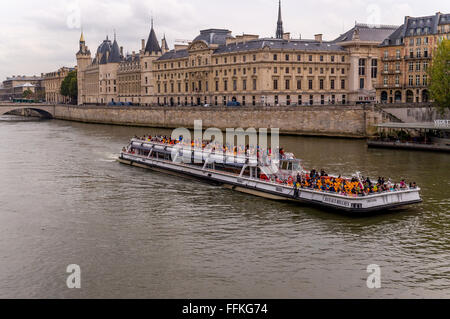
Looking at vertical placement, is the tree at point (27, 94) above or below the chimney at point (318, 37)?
below

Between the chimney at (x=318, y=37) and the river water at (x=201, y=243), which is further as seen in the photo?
the chimney at (x=318, y=37)

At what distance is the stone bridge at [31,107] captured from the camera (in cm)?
10589

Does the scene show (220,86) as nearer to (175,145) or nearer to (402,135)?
(402,135)

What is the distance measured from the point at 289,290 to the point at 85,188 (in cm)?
1872

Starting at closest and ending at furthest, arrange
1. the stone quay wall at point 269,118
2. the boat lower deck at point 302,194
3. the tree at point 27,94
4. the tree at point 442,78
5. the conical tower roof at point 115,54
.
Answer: the boat lower deck at point 302,194 → the tree at point 442,78 → the stone quay wall at point 269,118 → the conical tower roof at point 115,54 → the tree at point 27,94

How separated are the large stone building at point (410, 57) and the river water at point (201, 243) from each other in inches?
1528

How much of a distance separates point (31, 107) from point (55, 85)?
217 ft

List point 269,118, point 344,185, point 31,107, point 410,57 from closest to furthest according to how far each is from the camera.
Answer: point 344,185
point 269,118
point 410,57
point 31,107

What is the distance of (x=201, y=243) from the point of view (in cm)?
2116

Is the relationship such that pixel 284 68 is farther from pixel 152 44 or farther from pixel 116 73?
pixel 116 73

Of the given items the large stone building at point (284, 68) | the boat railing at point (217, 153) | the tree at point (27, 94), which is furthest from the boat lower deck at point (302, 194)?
the tree at point (27, 94)

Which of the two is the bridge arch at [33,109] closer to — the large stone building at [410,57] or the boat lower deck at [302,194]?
the large stone building at [410,57]

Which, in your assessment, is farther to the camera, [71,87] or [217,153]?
[71,87]

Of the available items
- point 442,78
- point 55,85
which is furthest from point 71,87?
point 442,78
